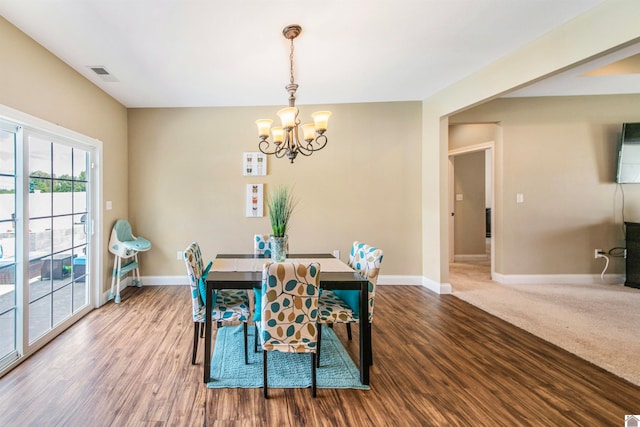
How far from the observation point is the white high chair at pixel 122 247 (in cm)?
360

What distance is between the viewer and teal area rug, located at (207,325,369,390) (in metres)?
1.96

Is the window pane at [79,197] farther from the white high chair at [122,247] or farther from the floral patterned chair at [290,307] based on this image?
the floral patterned chair at [290,307]

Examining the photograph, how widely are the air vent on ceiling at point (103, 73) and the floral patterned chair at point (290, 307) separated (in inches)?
115

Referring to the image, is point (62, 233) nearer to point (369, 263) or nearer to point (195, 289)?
point (195, 289)

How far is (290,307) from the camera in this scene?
5.83 feet

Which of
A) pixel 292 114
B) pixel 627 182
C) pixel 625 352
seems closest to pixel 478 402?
pixel 625 352

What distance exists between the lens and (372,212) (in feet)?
14.0

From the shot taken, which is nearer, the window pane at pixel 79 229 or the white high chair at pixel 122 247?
the window pane at pixel 79 229

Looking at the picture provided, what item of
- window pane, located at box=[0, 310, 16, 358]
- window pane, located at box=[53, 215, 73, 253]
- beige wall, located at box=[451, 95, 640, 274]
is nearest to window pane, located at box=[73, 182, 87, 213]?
window pane, located at box=[53, 215, 73, 253]

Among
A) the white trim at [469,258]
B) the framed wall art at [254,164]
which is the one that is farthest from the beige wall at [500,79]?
the framed wall art at [254,164]

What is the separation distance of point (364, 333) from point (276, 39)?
250cm

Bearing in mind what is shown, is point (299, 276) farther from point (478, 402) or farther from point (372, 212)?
point (372, 212)

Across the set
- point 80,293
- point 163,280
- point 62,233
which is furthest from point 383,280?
point 62,233

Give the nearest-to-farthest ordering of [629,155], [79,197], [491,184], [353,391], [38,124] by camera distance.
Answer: [353,391], [38,124], [79,197], [629,155], [491,184]
